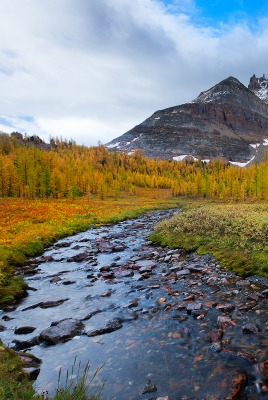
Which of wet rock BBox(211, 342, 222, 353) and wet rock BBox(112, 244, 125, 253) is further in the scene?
wet rock BBox(112, 244, 125, 253)

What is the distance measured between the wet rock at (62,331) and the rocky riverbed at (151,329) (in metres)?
0.03

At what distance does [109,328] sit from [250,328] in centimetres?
466

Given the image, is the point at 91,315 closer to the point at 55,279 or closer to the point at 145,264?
the point at 55,279

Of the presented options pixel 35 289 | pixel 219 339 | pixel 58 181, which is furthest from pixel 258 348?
pixel 58 181

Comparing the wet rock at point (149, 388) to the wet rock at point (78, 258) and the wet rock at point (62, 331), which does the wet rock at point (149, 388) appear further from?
the wet rock at point (78, 258)

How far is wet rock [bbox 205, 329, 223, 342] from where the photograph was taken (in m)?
8.16

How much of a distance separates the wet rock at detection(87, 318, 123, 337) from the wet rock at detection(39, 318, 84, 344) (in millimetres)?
514

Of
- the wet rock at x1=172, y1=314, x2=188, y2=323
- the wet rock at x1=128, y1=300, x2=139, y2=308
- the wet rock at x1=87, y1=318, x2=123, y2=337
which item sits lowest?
the wet rock at x1=87, y1=318, x2=123, y2=337

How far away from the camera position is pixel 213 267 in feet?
48.8

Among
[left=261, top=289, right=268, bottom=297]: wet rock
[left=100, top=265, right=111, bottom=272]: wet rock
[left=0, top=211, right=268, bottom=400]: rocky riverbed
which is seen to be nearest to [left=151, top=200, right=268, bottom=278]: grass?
[left=0, top=211, right=268, bottom=400]: rocky riverbed

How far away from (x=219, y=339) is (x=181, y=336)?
1.16 meters

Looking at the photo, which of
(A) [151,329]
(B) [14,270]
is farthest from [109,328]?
(B) [14,270]

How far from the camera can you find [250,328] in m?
8.39

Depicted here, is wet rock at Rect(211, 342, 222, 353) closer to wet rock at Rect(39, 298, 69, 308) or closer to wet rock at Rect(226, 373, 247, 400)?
wet rock at Rect(226, 373, 247, 400)
